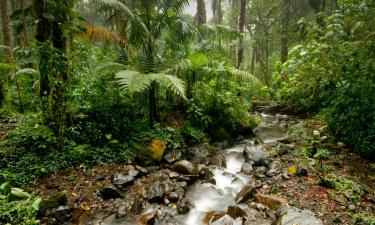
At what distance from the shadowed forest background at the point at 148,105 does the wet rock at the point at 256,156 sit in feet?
0.39

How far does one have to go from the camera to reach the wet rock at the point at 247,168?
6180 mm

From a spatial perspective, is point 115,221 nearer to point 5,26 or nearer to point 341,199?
point 341,199

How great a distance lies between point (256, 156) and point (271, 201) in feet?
6.05

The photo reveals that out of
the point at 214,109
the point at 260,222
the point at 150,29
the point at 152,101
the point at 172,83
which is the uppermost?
the point at 150,29

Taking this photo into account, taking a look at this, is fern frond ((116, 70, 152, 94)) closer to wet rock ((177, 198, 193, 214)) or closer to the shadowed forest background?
the shadowed forest background

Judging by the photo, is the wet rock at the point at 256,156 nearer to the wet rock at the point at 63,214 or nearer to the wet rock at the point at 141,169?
the wet rock at the point at 141,169

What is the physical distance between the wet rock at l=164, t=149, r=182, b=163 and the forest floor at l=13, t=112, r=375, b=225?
22mm

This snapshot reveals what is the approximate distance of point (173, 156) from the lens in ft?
21.4

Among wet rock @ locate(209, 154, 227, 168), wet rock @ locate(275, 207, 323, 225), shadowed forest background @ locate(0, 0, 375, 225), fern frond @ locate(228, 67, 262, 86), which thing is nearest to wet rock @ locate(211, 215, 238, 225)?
wet rock @ locate(275, 207, 323, 225)

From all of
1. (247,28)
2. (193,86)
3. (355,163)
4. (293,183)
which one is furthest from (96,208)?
(247,28)

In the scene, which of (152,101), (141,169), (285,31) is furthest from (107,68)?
(285,31)

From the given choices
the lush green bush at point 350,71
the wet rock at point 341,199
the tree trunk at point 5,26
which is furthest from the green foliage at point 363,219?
the tree trunk at point 5,26

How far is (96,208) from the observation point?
4.58 m

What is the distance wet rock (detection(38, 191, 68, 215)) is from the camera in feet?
13.6
